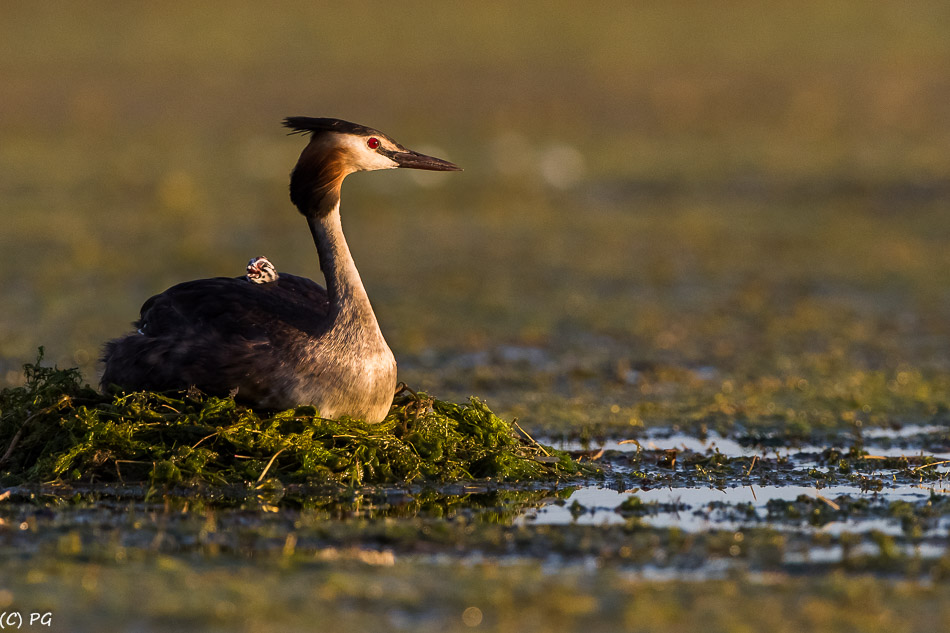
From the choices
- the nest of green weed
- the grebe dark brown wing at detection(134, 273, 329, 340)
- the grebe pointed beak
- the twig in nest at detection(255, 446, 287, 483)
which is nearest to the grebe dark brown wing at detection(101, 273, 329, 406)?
the grebe dark brown wing at detection(134, 273, 329, 340)

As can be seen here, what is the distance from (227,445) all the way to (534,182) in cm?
1647

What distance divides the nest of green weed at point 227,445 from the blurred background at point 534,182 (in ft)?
7.49

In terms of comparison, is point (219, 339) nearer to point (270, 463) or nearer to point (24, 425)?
point (270, 463)

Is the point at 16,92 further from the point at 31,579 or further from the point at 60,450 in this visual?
the point at 31,579

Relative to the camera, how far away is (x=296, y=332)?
8453 millimetres

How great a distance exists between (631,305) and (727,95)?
19.2 metres

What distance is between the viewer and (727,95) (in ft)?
111

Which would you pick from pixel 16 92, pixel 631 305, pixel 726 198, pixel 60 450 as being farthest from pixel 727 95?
pixel 60 450

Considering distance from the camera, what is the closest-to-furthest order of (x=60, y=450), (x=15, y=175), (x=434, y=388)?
(x=60, y=450) → (x=434, y=388) → (x=15, y=175)

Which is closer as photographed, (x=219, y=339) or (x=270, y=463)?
(x=270, y=463)

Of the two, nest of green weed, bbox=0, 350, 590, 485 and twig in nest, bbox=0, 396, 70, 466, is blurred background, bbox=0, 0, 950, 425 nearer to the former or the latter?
nest of green weed, bbox=0, 350, 590, 485

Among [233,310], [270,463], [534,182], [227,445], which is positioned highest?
[534,182]

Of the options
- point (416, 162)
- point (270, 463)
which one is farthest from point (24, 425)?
point (416, 162)

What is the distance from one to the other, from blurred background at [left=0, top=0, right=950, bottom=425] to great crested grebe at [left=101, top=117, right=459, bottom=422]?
2601mm
